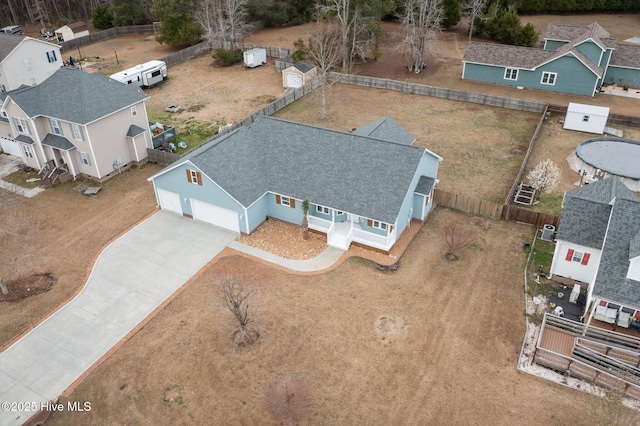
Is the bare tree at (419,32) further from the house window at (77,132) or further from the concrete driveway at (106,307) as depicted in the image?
the house window at (77,132)

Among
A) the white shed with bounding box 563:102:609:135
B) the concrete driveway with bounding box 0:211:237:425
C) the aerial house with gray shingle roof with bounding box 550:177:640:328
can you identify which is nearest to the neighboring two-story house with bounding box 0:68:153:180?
the concrete driveway with bounding box 0:211:237:425

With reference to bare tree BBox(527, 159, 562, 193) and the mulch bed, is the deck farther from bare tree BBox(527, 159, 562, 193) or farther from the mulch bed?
the mulch bed

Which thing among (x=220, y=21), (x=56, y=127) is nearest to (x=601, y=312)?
(x=56, y=127)

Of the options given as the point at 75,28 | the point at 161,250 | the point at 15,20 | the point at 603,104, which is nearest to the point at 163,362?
the point at 161,250

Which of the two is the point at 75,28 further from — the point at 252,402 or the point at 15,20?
the point at 252,402

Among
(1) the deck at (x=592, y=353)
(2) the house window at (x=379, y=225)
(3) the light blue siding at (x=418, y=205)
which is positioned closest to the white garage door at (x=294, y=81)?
(3) the light blue siding at (x=418, y=205)

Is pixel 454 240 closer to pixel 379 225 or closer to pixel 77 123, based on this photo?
pixel 379 225
